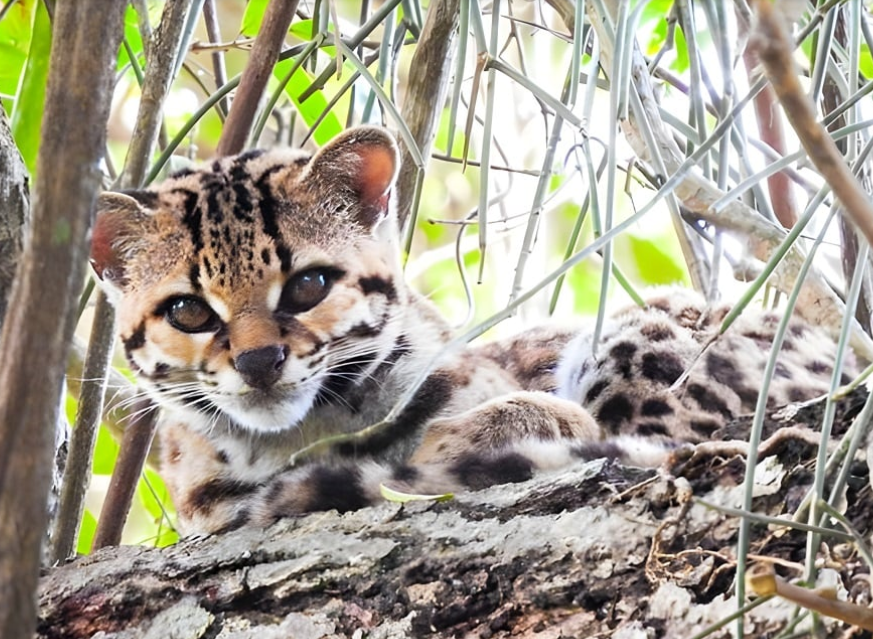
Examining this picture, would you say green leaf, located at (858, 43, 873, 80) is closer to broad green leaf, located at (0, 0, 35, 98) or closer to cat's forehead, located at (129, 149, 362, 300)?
cat's forehead, located at (129, 149, 362, 300)

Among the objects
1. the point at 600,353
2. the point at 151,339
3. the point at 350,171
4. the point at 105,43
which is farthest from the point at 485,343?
the point at 105,43

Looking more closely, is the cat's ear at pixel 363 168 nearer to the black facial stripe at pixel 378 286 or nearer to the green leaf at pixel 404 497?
the black facial stripe at pixel 378 286

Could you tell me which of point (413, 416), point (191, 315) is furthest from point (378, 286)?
point (191, 315)

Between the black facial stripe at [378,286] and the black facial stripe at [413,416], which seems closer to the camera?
the black facial stripe at [413,416]

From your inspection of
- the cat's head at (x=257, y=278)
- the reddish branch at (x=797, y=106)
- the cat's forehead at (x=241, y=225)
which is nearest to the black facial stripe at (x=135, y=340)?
the cat's head at (x=257, y=278)

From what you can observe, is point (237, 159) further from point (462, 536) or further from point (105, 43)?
point (105, 43)

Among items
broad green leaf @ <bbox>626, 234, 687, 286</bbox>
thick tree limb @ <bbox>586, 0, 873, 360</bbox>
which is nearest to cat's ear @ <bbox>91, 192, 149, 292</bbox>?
thick tree limb @ <bbox>586, 0, 873, 360</bbox>

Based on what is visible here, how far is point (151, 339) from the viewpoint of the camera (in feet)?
7.43

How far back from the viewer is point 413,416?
2.27m

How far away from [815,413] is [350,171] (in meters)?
1.19

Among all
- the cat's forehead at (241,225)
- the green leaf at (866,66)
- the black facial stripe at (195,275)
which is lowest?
the black facial stripe at (195,275)

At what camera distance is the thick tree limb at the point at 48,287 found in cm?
75

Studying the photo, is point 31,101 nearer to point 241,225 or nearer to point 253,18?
point 241,225

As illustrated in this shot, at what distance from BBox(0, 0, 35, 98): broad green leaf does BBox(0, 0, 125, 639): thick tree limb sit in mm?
1711
